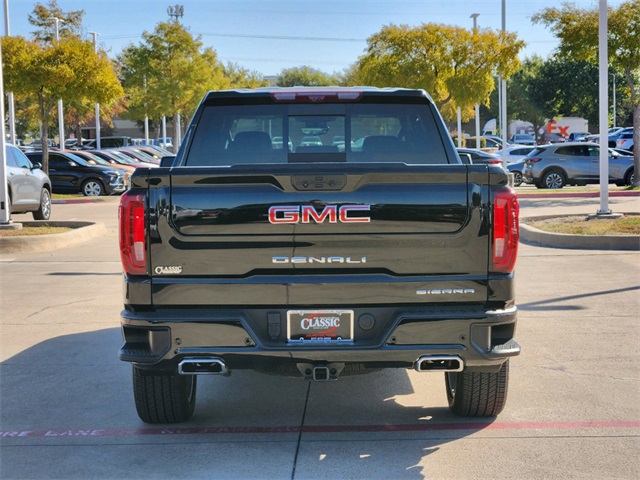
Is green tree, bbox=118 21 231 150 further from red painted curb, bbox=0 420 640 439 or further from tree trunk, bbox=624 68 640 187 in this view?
red painted curb, bbox=0 420 640 439

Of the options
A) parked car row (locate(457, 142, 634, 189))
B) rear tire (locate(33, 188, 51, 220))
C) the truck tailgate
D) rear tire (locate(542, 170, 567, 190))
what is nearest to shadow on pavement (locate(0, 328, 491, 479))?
the truck tailgate

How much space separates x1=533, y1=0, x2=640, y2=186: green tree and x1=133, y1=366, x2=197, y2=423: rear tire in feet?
68.4

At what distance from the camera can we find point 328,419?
5664 millimetres

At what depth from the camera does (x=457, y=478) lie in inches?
180

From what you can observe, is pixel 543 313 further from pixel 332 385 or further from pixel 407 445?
pixel 407 445

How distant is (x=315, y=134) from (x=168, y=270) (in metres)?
1.86

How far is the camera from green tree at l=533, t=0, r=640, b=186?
77.8 ft

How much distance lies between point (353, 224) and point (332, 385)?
2267mm

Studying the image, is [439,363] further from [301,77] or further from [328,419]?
[301,77]

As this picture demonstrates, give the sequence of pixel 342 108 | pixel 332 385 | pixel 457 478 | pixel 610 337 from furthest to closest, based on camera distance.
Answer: pixel 610 337 → pixel 332 385 → pixel 342 108 → pixel 457 478

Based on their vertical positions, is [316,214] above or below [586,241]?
above

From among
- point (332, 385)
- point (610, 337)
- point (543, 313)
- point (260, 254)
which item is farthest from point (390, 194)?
point (543, 313)

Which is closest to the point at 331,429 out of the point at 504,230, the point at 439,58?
the point at 504,230

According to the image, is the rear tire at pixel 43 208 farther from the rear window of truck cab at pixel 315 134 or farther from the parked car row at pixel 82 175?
the rear window of truck cab at pixel 315 134
